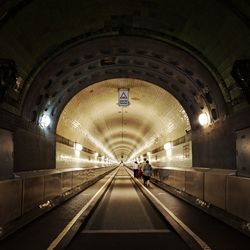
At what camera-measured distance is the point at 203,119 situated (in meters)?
14.4

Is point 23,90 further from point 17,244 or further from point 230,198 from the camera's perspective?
point 230,198

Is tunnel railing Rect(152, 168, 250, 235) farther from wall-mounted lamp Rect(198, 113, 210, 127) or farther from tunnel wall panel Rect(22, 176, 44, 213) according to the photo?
tunnel wall panel Rect(22, 176, 44, 213)

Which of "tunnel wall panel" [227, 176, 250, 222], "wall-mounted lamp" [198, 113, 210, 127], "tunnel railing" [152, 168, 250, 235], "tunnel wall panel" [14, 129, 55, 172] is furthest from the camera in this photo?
"wall-mounted lamp" [198, 113, 210, 127]

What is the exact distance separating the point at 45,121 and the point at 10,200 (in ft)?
25.3

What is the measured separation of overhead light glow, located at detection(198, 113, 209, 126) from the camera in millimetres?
14148

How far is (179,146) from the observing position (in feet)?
Answer: 64.8

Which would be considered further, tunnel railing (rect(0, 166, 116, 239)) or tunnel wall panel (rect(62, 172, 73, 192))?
tunnel wall panel (rect(62, 172, 73, 192))

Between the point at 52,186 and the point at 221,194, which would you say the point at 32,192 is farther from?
the point at 221,194

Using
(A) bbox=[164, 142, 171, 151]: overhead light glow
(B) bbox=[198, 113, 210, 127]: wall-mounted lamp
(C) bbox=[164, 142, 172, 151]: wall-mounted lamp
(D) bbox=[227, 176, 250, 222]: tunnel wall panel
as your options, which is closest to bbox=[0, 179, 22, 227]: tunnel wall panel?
(D) bbox=[227, 176, 250, 222]: tunnel wall panel

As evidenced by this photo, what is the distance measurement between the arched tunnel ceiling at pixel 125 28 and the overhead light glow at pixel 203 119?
2659 millimetres

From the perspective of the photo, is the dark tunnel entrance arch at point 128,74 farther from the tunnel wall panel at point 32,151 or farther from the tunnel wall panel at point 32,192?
the tunnel wall panel at point 32,192

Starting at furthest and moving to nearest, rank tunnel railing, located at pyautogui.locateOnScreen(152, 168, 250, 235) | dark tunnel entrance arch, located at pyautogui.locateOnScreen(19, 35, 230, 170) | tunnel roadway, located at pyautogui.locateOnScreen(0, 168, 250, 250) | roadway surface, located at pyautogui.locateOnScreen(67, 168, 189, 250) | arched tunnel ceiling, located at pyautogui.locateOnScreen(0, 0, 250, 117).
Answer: dark tunnel entrance arch, located at pyautogui.locateOnScreen(19, 35, 230, 170), arched tunnel ceiling, located at pyautogui.locateOnScreen(0, 0, 250, 117), tunnel railing, located at pyautogui.locateOnScreen(152, 168, 250, 235), roadway surface, located at pyautogui.locateOnScreen(67, 168, 189, 250), tunnel roadway, located at pyautogui.locateOnScreen(0, 168, 250, 250)

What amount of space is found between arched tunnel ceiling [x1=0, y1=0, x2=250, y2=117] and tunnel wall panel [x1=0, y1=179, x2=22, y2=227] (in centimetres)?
303

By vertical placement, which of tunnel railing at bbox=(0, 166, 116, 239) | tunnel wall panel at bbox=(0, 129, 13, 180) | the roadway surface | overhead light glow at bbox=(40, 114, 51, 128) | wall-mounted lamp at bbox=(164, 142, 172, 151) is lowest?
the roadway surface
